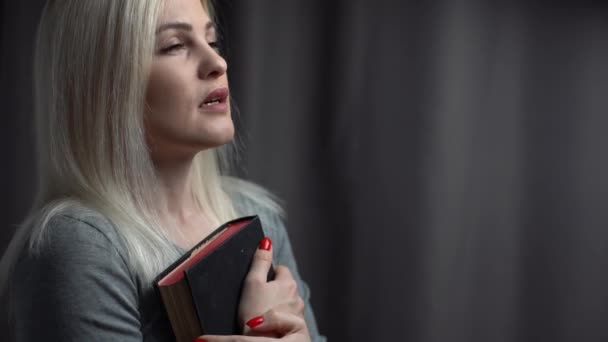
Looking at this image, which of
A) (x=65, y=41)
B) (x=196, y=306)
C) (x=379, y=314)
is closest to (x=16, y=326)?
(x=196, y=306)

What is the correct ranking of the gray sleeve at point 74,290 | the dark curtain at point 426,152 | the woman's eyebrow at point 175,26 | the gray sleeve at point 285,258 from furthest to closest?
the dark curtain at point 426,152, the gray sleeve at point 285,258, the woman's eyebrow at point 175,26, the gray sleeve at point 74,290

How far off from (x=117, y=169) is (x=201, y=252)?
0.59 ft

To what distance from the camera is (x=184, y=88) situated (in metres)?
0.87

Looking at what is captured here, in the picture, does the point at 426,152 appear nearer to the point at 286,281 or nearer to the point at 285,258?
the point at 285,258

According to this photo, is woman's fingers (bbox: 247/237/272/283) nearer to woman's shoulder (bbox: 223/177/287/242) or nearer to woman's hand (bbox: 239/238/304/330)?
woman's hand (bbox: 239/238/304/330)

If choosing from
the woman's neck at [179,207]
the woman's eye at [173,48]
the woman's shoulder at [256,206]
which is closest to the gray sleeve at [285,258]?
the woman's shoulder at [256,206]

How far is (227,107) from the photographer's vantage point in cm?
92

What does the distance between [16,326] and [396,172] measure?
2.73ft

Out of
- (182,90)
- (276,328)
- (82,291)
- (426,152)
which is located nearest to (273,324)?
(276,328)

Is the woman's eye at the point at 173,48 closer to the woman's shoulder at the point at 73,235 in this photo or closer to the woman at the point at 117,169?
the woman at the point at 117,169

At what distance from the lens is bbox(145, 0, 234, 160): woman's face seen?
0.86 m

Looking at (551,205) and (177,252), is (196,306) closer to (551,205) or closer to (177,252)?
(177,252)

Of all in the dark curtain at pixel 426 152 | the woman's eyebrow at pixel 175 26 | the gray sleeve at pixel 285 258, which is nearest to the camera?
the woman's eyebrow at pixel 175 26

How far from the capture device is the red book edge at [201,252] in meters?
0.75
